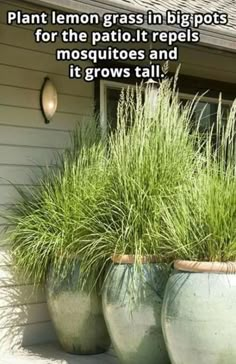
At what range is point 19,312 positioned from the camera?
15.5 ft

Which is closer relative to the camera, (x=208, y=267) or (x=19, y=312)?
(x=208, y=267)

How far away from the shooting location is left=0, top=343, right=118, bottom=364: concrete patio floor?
14.0ft

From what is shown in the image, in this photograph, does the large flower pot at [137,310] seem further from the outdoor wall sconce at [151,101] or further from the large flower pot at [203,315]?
the outdoor wall sconce at [151,101]

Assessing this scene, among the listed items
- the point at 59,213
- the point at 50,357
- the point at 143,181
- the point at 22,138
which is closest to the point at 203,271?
the point at 143,181

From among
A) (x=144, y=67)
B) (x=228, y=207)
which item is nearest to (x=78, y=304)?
(x=228, y=207)

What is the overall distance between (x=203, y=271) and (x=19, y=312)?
1899 millimetres

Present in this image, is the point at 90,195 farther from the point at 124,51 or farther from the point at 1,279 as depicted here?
the point at 124,51

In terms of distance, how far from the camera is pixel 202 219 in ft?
11.6

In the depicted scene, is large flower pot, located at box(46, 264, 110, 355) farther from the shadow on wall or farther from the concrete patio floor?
the shadow on wall

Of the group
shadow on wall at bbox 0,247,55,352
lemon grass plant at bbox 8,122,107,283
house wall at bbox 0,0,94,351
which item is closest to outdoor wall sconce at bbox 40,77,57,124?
house wall at bbox 0,0,94,351

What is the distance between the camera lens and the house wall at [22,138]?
15.3ft

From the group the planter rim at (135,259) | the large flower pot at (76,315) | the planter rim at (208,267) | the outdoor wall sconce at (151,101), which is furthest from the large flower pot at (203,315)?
the outdoor wall sconce at (151,101)

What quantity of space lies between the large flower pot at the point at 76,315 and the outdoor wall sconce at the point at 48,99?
52.9 inches

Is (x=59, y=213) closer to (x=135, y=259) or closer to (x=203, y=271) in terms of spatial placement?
(x=135, y=259)
